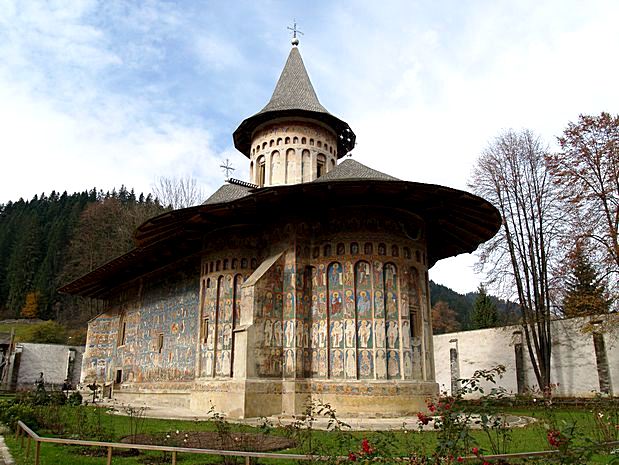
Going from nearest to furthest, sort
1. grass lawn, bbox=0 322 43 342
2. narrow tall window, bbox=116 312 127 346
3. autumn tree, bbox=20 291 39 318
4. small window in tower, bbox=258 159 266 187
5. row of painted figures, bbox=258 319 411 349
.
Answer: row of painted figures, bbox=258 319 411 349 < small window in tower, bbox=258 159 266 187 < narrow tall window, bbox=116 312 127 346 < grass lawn, bbox=0 322 43 342 < autumn tree, bbox=20 291 39 318

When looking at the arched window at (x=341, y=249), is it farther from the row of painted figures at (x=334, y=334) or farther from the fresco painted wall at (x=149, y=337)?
the fresco painted wall at (x=149, y=337)

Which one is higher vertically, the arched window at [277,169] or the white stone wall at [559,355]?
the arched window at [277,169]

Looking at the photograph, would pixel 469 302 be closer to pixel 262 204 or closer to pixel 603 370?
pixel 603 370

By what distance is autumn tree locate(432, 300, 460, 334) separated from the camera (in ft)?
167

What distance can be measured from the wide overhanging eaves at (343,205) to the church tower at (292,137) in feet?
11.7

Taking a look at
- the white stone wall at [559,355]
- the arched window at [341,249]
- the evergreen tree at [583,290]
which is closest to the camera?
the arched window at [341,249]

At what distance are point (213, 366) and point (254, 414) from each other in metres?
2.58

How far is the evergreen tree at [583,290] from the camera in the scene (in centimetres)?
1622

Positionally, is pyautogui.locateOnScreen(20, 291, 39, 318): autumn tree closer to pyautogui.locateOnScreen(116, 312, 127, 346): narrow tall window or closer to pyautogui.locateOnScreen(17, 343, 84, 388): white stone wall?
pyautogui.locateOnScreen(17, 343, 84, 388): white stone wall

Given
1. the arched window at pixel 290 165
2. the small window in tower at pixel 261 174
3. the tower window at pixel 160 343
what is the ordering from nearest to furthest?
the arched window at pixel 290 165
the small window in tower at pixel 261 174
the tower window at pixel 160 343

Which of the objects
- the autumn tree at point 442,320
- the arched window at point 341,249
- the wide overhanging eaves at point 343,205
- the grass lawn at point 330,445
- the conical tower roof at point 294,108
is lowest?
the grass lawn at point 330,445

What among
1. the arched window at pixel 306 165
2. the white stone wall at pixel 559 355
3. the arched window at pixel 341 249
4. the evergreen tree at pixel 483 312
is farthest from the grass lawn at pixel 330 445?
the evergreen tree at pixel 483 312

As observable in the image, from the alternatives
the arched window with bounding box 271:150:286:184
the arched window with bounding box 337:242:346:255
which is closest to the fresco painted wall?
the arched window with bounding box 271:150:286:184

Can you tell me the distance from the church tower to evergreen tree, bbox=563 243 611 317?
28.6ft
